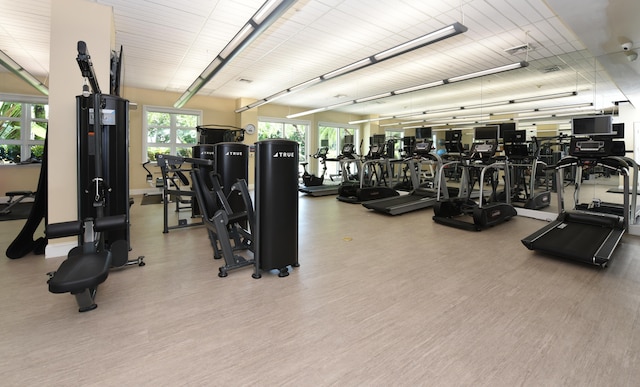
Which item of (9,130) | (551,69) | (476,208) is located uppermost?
(551,69)

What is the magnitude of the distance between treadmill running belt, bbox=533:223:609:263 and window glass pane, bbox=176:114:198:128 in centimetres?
1038

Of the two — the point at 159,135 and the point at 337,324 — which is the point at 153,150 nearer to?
the point at 159,135

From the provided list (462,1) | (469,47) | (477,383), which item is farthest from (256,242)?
(469,47)

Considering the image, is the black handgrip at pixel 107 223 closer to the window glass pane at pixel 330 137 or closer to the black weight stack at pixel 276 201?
the black weight stack at pixel 276 201

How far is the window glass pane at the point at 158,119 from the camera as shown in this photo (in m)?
9.72

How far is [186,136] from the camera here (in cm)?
1045

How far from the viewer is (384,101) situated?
34.2 feet

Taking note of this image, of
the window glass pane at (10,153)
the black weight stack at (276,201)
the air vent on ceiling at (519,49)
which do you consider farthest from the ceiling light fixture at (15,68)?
the air vent on ceiling at (519,49)

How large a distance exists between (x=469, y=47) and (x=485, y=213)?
11.4 feet

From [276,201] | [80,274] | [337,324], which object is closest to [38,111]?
[80,274]

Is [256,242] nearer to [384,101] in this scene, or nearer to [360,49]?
[360,49]

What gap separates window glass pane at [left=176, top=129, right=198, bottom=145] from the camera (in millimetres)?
10281

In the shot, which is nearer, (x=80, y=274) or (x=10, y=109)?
(x=80, y=274)

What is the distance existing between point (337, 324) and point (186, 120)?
10211 mm
